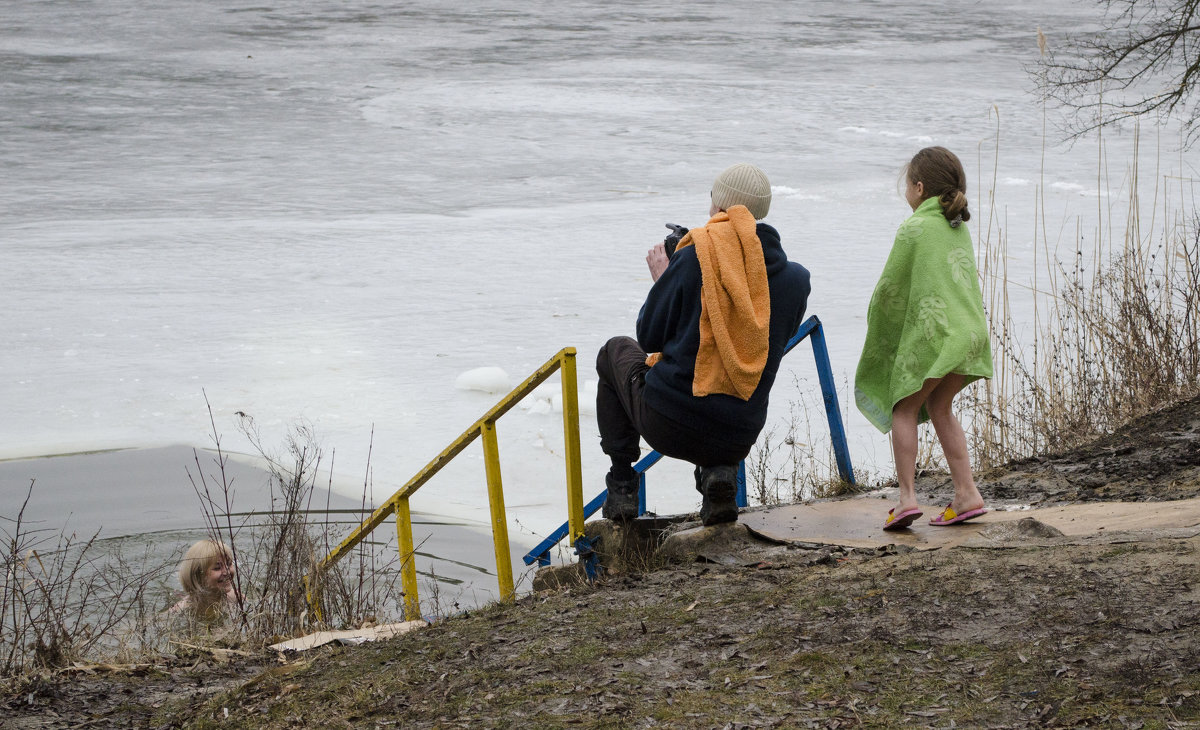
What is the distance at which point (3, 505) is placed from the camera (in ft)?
23.9

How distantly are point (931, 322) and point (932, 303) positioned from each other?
0.22 ft

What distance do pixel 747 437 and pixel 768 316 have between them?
43cm

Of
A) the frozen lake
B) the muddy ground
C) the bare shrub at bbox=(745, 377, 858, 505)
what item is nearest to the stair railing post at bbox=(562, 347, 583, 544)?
the muddy ground

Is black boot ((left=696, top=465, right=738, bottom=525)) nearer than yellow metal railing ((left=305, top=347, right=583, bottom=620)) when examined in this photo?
Yes

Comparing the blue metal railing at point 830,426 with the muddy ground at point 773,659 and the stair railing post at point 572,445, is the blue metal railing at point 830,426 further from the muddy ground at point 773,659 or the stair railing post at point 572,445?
the muddy ground at point 773,659

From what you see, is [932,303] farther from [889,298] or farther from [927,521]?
[927,521]

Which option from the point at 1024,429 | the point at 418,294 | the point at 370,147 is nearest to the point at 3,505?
the point at 418,294

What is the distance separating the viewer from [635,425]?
14.1 feet

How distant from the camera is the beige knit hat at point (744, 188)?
4.07m

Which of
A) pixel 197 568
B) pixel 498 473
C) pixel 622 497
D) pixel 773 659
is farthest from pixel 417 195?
pixel 773 659

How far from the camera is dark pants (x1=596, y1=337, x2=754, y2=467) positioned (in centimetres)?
412

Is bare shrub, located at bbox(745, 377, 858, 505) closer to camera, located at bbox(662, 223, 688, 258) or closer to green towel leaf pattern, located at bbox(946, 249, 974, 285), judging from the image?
green towel leaf pattern, located at bbox(946, 249, 974, 285)

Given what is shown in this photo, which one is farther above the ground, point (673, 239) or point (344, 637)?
point (673, 239)

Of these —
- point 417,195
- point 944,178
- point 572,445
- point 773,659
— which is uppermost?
point 417,195
